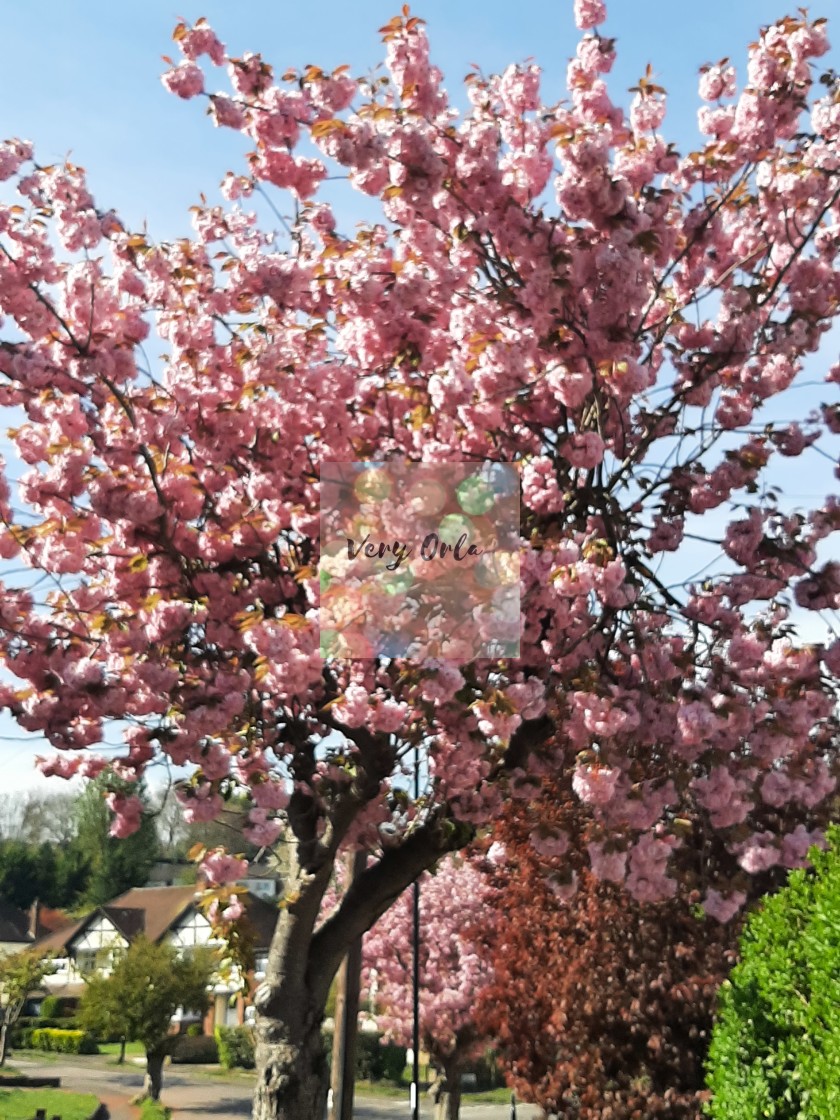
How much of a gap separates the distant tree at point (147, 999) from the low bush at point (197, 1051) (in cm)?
1484

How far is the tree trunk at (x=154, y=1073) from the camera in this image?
1282 inches

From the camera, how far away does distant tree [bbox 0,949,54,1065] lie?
43.1 m

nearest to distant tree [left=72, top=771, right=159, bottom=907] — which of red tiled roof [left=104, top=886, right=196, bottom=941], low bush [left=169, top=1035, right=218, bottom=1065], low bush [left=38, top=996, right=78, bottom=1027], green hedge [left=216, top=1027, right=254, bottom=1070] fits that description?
red tiled roof [left=104, top=886, right=196, bottom=941]

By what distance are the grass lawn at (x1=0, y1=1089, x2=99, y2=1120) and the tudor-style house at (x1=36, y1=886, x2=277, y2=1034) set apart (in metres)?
17.5

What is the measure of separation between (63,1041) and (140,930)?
5.40 m

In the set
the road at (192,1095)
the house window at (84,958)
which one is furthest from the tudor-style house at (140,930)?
the road at (192,1095)

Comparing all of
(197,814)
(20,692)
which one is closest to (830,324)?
(197,814)

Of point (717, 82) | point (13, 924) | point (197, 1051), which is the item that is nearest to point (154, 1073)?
point (197, 1051)

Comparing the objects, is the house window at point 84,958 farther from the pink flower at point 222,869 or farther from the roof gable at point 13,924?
the pink flower at point 222,869

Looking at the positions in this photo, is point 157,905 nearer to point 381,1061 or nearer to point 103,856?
point 103,856

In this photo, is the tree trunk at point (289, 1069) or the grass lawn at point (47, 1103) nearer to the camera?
the tree trunk at point (289, 1069)

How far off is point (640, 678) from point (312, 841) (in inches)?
107

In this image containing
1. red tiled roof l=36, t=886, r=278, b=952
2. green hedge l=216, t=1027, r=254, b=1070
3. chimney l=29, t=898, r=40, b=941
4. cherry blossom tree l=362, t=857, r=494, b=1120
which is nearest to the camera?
cherry blossom tree l=362, t=857, r=494, b=1120

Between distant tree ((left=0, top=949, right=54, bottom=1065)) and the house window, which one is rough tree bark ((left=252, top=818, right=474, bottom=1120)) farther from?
the house window
